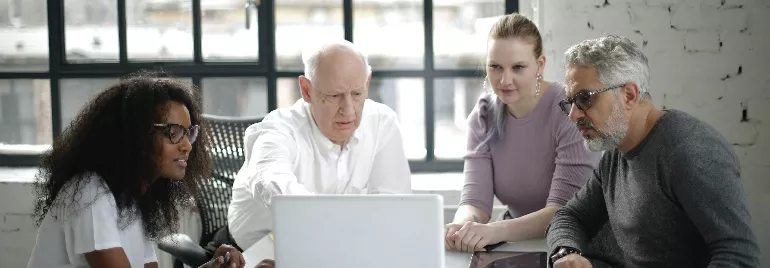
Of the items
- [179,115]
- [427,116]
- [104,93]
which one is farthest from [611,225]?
[427,116]

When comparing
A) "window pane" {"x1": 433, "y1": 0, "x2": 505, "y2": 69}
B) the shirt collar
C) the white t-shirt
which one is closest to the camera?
the white t-shirt

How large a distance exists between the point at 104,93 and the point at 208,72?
66.6 inches

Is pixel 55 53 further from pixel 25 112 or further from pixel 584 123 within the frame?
pixel 584 123

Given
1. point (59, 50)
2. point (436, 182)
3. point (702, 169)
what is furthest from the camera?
point (59, 50)

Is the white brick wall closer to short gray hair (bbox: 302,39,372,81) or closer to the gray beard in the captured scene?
short gray hair (bbox: 302,39,372,81)

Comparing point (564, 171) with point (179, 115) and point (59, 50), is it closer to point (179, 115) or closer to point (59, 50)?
point (179, 115)

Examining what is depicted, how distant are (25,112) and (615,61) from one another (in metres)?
2.92

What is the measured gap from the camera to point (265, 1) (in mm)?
3895

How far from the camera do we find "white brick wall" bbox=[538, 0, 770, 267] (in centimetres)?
340

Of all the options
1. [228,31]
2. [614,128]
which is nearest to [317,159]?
[614,128]

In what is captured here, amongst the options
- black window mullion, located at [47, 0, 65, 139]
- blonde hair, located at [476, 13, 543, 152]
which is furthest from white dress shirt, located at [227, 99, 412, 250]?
black window mullion, located at [47, 0, 65, 139]

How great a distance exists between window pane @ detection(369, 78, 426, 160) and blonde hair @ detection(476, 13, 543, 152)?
3.40 feet

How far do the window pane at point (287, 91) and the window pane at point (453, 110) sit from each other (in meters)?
0.58

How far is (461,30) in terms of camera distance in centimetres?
389
